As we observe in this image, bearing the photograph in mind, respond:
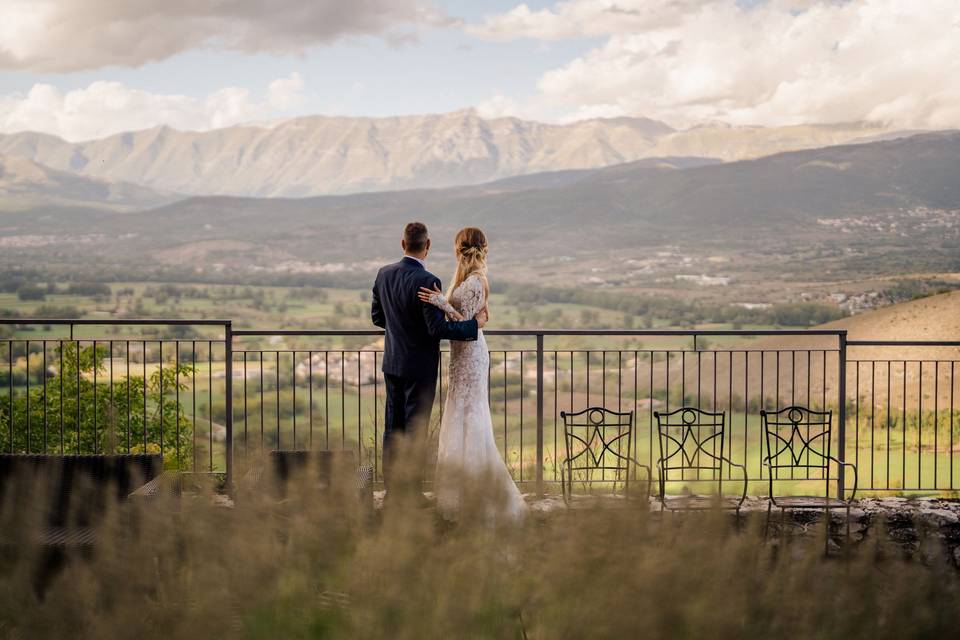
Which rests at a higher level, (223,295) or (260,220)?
(260,220)

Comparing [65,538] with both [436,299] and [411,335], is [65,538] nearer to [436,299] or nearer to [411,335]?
[436,299]

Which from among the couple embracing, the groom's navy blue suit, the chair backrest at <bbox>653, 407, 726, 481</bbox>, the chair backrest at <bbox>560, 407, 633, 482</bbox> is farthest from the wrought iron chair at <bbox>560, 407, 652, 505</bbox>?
the groom's navy blue suit

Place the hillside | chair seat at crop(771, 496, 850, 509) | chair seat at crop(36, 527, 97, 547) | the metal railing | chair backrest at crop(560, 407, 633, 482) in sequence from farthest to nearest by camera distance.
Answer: the hillside, chair backrest at crop(560, 407, 633, 482), chair seat at crop(771, 496, 850, 509), the metal railing, chair seat at crop(36, 527, 97, 547)

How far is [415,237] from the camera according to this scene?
5680 millimetres

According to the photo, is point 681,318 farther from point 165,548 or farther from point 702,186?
point 165,548

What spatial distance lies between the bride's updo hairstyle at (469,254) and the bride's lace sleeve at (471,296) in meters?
0.06

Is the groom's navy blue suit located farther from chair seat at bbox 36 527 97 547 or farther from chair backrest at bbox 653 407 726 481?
chair seat at bbox 36 527 97 547

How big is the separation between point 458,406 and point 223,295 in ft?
373

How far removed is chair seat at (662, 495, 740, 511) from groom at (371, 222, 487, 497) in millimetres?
3818

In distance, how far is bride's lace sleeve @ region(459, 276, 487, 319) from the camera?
5.74 m

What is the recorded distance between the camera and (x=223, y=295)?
11531 centimetres

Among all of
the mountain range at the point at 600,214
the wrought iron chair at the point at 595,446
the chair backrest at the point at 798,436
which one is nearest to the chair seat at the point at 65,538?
the wrought iron chair at the point at 595,446

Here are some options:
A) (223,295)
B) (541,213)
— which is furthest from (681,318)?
(541,213)

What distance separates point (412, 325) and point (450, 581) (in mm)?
4377
